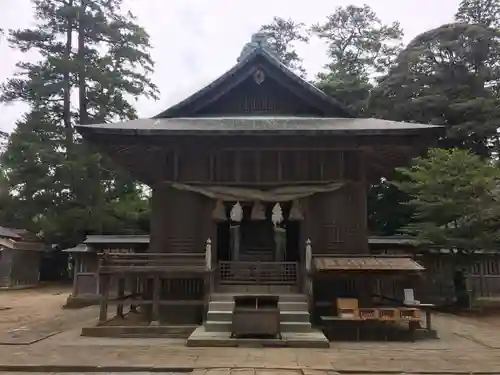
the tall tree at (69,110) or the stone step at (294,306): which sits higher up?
the tall tree at (69,110)

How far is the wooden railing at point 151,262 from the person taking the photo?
1173cm

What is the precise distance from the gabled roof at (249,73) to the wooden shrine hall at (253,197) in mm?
34

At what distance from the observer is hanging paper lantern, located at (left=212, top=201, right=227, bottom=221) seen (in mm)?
13109

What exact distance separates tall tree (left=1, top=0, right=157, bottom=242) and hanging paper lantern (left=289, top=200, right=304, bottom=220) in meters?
20.5

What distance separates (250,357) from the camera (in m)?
8.73

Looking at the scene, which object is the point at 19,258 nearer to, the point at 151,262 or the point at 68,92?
the point at 68,92

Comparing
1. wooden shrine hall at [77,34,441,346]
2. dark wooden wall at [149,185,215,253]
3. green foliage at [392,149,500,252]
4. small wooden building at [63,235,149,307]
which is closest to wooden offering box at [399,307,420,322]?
wooden shrine hall at [77,34,441,346]

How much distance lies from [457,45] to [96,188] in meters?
26.0

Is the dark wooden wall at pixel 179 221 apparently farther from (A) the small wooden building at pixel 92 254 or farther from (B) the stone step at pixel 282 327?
(A) the small wooden building at pixel 92 254

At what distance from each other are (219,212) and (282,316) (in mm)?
3482

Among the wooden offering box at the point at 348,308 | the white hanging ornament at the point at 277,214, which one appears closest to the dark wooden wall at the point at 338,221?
the white hanging ornament at the point at 277,214

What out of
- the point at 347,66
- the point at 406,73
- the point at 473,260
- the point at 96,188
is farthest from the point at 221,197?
the point at 347,66

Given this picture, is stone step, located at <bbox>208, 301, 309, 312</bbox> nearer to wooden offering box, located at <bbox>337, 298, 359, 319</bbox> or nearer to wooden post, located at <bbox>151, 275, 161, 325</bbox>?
wooden offering box, located at <bbox>337, 298, 359, 319</bbox>

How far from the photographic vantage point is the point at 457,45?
102 feet
